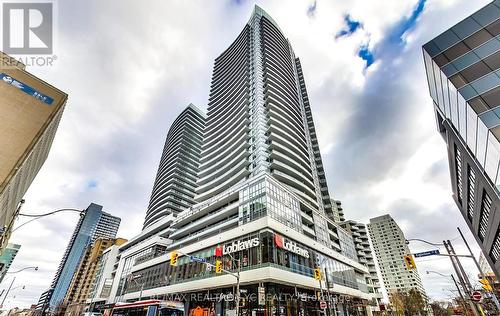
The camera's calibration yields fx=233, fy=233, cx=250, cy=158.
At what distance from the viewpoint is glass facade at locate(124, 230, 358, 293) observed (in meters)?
32.5

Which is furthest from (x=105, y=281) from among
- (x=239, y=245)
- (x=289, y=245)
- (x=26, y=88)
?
(x=26, y=88)

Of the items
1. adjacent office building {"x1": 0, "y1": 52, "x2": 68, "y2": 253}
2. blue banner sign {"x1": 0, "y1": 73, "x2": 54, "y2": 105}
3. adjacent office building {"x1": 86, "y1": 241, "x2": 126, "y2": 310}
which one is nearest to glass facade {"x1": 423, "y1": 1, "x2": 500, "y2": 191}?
adjacent office building {"x1": 0, "y1": 52, "x2": 68, "y2": 253}

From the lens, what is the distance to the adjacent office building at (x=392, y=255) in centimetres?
13638

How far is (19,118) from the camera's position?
19391mm

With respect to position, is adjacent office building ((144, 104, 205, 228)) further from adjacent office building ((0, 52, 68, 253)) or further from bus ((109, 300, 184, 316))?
adjacent office building ((0, 52, 68, 253))

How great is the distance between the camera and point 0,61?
19797mm

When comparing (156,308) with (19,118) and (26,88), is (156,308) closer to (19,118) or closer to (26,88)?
(19,118)

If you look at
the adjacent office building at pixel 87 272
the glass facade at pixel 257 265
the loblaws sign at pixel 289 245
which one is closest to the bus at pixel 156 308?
the glass facade at pixel 257 265

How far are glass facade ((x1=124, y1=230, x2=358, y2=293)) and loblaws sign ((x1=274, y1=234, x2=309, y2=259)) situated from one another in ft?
1.10

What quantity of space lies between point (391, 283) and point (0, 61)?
182m

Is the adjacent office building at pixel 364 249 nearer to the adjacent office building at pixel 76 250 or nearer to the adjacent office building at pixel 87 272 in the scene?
the adjacent office building at pixel 87 272

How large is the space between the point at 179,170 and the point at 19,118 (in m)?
79.4

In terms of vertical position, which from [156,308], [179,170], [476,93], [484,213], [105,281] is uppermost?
[179,170]

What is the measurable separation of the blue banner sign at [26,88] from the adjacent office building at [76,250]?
524ft
